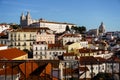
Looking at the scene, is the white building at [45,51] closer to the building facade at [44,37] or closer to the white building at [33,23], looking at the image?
the building facade at [44,37]

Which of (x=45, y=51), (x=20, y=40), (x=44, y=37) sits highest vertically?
(x=44, y=37)

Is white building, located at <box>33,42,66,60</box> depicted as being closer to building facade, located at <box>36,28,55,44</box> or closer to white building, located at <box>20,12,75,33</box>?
building facade, located at <box>36,28,55,44</box>

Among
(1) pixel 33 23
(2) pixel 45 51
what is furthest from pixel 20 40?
(1) pixel 33 23

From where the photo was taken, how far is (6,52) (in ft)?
89.9

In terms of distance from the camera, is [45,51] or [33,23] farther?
[33,23]

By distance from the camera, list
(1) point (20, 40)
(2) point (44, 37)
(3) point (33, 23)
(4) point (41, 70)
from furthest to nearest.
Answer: (3) point (33, 23) < (2) point (44, 37) < (1) point (20, 40) < (4) point (41, 70)

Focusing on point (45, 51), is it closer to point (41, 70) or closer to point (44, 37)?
point (44, 37)

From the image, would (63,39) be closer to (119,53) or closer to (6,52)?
(119,53)

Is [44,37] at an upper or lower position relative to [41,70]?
lower

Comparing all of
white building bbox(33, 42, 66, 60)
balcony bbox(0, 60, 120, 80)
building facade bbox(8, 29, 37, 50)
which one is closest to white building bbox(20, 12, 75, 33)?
building facade bbox(8, 29, 37, 50)

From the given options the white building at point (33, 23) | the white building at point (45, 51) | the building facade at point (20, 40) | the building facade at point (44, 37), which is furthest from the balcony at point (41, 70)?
the white building at point (33, 23)

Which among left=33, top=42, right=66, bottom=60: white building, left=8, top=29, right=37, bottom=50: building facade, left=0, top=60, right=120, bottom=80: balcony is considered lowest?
left=33, top=42, right=66, bottom=60: white building

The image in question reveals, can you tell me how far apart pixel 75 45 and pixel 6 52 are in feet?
57.6

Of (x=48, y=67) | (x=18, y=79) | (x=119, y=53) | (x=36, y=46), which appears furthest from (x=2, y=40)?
(x=18, y=79)
